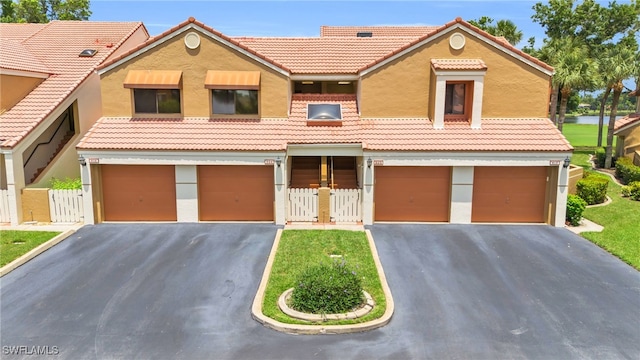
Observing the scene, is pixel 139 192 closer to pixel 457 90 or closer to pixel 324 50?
pixel 324 50

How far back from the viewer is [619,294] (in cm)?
Answer: 1133

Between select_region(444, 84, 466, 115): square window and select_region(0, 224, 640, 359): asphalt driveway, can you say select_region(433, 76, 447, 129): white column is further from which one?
select_region(0, 224, 640, 359): asphalt driveway

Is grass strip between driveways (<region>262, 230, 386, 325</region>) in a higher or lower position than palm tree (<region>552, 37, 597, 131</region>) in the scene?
lower

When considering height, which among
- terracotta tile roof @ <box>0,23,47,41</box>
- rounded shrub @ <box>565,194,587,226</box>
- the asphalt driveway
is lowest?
the asphalt driveway

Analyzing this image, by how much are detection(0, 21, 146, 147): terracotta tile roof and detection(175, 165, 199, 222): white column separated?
6219 mm

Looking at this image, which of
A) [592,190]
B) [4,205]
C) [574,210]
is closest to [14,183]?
[4,205]

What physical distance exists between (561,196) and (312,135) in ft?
33.8

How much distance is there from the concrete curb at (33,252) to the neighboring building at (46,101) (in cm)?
293

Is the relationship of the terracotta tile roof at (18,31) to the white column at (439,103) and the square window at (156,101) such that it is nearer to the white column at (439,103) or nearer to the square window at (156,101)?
the square window at (156,101)

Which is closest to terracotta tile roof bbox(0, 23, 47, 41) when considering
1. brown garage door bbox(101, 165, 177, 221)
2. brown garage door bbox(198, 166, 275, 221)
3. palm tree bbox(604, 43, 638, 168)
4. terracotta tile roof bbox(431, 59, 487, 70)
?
brown garage door bbox(101, 165, 177, 221)

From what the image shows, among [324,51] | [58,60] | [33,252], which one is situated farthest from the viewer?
[58,60]

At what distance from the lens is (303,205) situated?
57.7 feet

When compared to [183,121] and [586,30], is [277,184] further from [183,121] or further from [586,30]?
[586,30]

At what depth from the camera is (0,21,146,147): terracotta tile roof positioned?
58.3 ft
